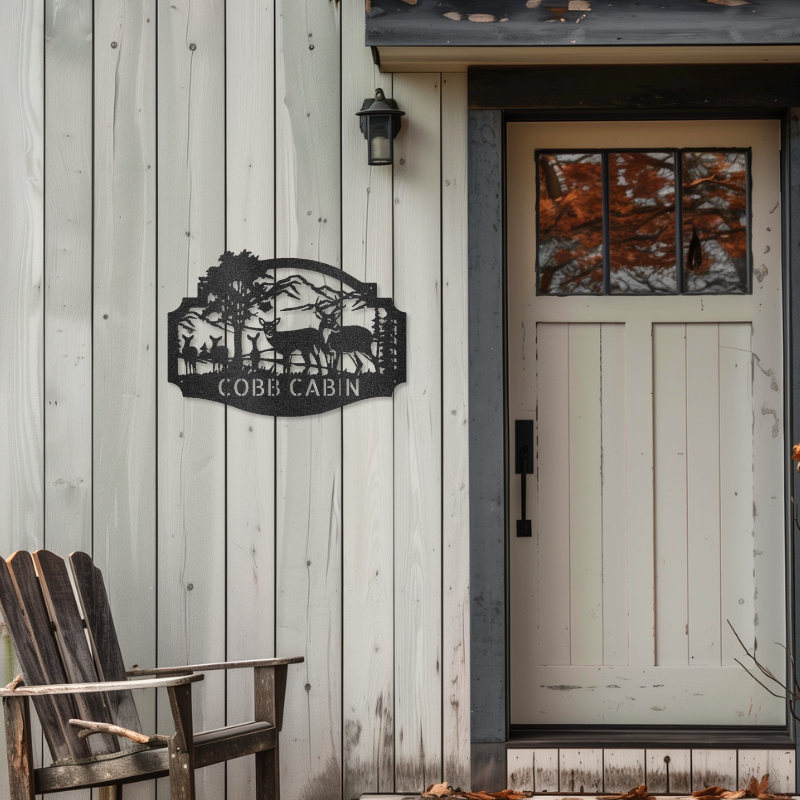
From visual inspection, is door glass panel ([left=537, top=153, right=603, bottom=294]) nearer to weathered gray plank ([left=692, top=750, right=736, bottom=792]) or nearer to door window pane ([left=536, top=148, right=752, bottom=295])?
door window pane ([left=536, top=148, right=752, bottom=295])

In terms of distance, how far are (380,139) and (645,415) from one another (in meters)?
1.34

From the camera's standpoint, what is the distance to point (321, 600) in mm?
2803

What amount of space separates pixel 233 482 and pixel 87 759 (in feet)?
3.14

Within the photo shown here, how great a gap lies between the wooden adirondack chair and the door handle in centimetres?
93

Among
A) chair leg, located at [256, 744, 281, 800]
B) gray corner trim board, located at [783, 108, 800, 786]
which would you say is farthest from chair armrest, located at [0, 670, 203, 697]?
gray corner trim board, located at [783, 108, 800, 786]

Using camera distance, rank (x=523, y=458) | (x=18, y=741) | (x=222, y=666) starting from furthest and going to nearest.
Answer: (x=523, y=458), (x=222, y=666), (x=18, y=741)

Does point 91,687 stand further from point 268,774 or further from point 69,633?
point 268,774

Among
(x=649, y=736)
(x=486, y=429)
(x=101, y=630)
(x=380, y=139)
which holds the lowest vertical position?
(x=649, y=736)

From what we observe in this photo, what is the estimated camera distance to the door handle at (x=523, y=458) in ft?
9.51

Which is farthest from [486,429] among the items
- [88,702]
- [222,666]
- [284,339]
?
[88,702]

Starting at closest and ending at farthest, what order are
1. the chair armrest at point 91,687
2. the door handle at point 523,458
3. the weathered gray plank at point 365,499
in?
the chair armrest at point 91,687 → the weathered gray plank at point 365,499 → the door handle at point 523,458

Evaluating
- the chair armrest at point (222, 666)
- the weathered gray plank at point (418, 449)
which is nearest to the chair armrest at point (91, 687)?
the chair armrest at point (222, 666)

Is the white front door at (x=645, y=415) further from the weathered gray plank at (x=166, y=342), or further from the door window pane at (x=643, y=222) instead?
the weathered gray plank at (x=166, y=342)

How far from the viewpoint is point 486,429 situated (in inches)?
109
